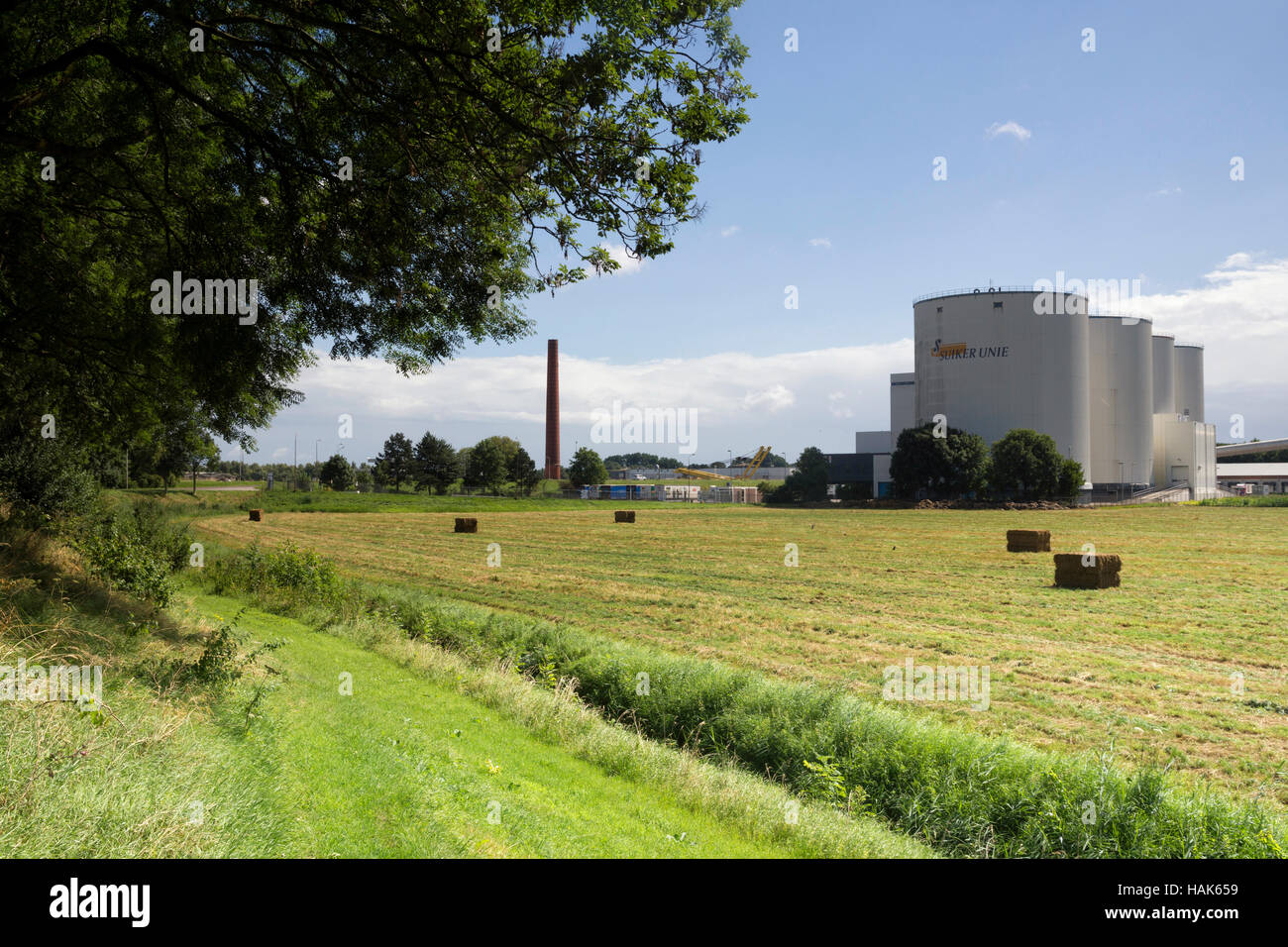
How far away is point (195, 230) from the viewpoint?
1055 cm

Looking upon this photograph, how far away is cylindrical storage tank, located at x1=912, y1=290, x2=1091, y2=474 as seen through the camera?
99.2 meters

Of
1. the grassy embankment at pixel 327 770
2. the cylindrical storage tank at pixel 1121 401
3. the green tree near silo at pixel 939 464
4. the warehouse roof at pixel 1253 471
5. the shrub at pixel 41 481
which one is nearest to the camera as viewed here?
the grassy embankment at pixel 327 770

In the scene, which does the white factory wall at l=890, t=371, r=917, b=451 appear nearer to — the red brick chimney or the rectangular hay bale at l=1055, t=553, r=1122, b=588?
the red brick chimney

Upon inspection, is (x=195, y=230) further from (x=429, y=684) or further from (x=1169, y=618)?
(x=1169, y=618)

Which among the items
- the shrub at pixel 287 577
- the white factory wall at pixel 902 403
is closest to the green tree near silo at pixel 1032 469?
the white factory wall at pixel 902 403

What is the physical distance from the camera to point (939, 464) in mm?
94625

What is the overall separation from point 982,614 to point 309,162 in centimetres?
1837

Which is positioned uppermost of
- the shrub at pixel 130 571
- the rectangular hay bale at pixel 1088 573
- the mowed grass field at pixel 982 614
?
the shrub at pixel 130 571

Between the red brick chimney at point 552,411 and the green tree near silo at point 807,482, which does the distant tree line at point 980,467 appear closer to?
the green tree near silo at point 807,482

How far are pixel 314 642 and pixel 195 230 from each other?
Answer: 314 inches

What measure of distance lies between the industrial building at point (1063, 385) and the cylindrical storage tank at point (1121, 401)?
0.14m

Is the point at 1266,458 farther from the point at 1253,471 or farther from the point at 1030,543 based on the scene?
the point at 1030,543

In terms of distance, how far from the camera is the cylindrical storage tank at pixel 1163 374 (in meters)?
116
